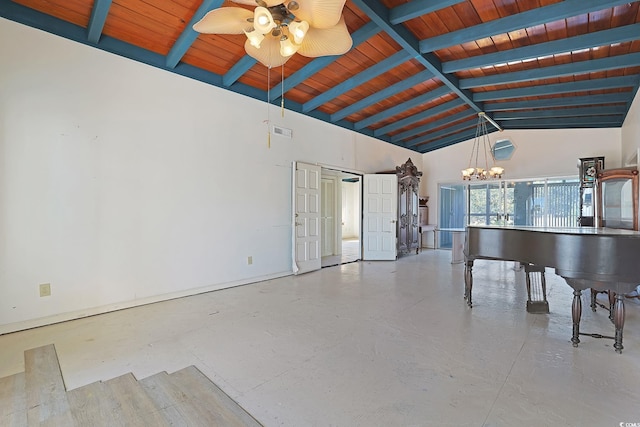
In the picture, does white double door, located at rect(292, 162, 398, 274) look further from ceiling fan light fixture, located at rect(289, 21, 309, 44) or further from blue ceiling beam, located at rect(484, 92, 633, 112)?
ceiling fan light fixture, located at rect(289, 21, 309, 44)

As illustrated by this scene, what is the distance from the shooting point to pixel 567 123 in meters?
6.49

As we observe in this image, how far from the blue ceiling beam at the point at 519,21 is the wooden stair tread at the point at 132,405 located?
14.2 feet

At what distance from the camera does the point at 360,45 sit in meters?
3.75

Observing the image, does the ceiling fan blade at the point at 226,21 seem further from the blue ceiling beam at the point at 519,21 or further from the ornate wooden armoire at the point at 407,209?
the ornate wooden armoire at the point at 407,209

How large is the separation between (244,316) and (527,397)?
2.47 meters

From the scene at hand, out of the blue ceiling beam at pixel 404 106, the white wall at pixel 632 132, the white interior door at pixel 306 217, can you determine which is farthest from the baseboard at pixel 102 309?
the white wall at pixel 632 132

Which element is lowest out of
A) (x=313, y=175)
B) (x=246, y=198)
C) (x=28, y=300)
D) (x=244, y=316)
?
(x=244, y=316)

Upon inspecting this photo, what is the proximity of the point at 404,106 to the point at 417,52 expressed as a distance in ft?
6.65

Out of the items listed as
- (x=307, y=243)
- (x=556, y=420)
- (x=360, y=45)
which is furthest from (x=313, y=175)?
(x=556, y=420)

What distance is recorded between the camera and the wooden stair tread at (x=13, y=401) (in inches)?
60.7

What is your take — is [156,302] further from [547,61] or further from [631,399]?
[547,61]

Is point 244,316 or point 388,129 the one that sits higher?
point 388,129

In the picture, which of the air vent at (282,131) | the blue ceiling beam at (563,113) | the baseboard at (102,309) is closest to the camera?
the baseboard at (102,309)

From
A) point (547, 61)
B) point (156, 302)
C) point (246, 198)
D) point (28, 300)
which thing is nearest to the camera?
point (28, 300)
